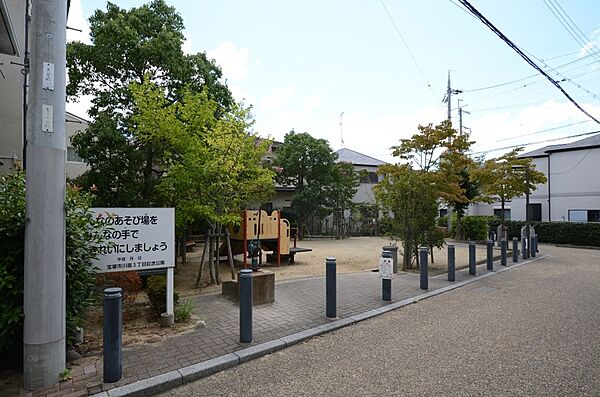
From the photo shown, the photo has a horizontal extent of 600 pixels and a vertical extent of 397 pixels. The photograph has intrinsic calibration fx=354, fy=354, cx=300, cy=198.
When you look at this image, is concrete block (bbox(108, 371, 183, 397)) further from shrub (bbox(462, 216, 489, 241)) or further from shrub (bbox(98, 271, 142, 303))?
shrub (bbox(462, 216, 489, 241))

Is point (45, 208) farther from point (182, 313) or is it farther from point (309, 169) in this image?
point (309, 169)

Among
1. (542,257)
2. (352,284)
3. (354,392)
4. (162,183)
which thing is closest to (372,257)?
(352,284)

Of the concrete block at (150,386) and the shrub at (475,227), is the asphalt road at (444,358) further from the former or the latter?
the shrub at (475,227)

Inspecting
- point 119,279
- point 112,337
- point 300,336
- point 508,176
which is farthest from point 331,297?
point 508,176

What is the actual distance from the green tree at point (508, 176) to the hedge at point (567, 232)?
11.1ft

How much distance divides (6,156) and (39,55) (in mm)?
7134

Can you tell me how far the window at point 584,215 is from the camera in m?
22.0

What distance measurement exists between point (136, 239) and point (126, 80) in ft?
21.1

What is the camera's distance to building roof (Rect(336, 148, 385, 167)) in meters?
30.2

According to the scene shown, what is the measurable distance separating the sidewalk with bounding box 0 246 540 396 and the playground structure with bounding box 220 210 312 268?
2.34m

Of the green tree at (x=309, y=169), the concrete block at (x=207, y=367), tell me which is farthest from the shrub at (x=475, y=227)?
the concrete block at (x=207, y=367)

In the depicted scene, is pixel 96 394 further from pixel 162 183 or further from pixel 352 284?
pixel 352 284

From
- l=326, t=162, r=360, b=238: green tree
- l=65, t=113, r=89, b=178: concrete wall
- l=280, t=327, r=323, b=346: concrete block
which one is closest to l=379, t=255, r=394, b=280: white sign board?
l=280, t=327, r=323, b=346: concrete block

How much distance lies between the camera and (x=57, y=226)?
324 centimetres
